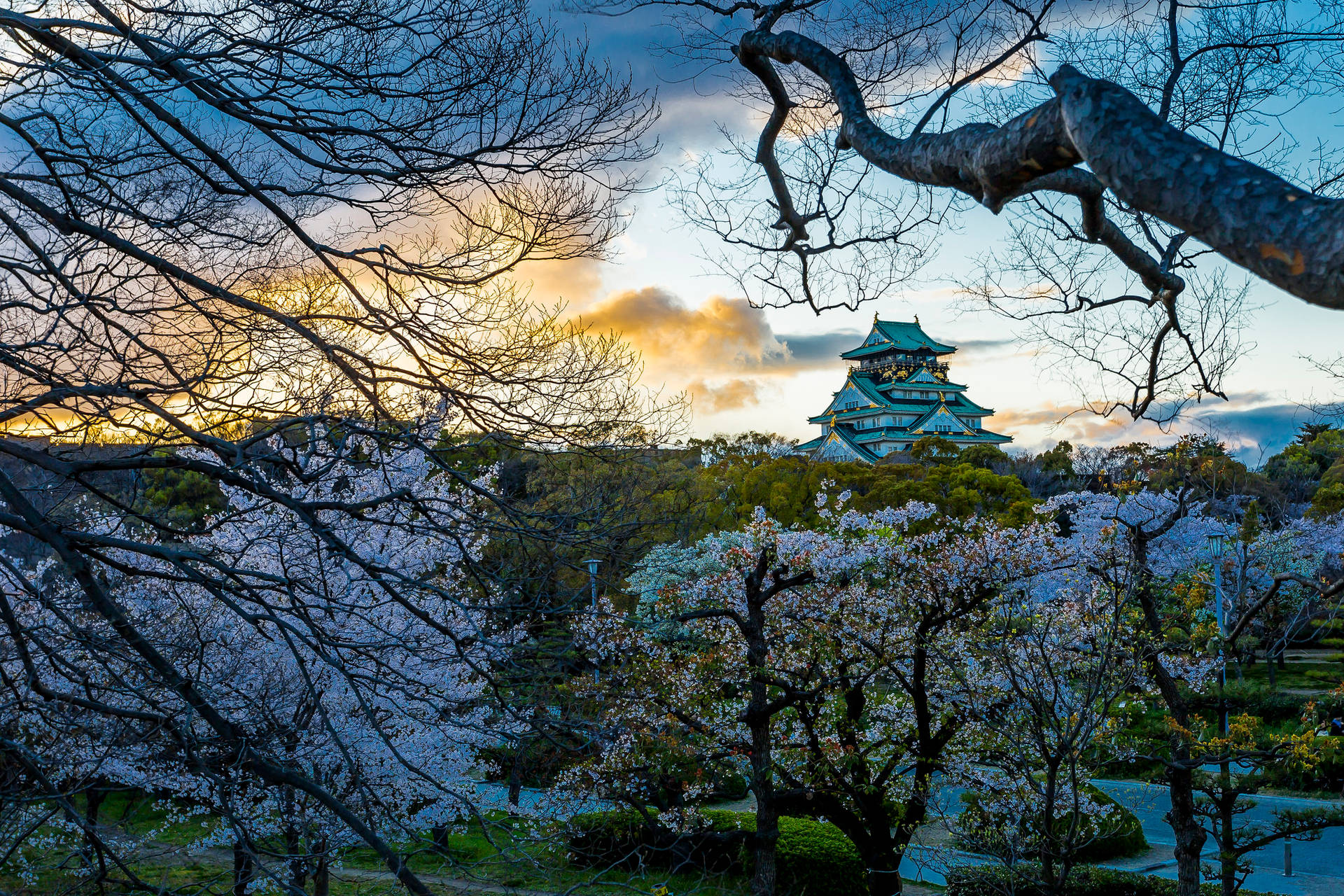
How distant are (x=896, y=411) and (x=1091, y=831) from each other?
128 feet

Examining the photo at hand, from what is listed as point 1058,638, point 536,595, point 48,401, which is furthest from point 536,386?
point 1058,638

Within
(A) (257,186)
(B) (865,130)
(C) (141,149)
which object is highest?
(C) (141,149)

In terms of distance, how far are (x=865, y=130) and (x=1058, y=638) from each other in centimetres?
748

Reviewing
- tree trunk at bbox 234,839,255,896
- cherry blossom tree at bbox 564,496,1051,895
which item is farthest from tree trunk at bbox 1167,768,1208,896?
tree trunk at bbox 234,839,255,896

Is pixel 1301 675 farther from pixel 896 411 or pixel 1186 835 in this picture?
→ pixel 896 411

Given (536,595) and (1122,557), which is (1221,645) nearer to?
(1122,557)

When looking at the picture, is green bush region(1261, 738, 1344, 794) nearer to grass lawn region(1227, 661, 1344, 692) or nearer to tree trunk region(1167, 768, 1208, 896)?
grass lawn region(1227, 661, 1344, 692)

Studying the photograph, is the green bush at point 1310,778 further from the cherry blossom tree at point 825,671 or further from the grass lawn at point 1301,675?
the cherry blossom tree at point 825,671

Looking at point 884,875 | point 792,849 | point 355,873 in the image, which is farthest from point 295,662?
point 884,875

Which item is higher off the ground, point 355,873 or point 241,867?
point 241,867

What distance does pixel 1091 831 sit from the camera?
11.1m

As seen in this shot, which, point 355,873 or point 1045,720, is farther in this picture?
point 355,873

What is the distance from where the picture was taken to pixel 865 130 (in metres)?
2.93

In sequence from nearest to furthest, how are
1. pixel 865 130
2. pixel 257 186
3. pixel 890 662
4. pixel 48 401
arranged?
pixel 865 130
pixel 48 401
pixel 257 186
pixel 890 662
